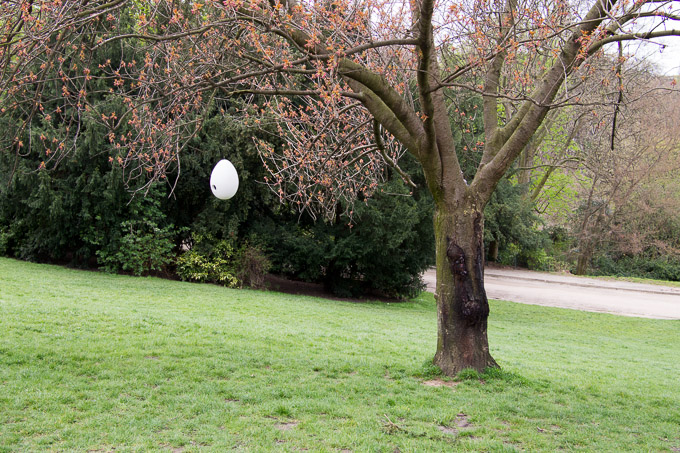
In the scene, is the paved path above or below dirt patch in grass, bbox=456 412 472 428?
above

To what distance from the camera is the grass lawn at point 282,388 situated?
449cm

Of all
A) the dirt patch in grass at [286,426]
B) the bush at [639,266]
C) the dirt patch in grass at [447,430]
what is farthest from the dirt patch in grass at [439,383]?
the bush at [639,266]

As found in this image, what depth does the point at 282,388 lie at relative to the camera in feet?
19.2

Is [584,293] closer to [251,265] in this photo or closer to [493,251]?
[493,251]

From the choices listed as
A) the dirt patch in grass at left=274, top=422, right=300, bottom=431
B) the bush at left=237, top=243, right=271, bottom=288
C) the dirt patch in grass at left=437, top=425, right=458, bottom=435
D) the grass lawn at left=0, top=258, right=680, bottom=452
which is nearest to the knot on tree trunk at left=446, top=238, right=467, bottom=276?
the grass lawn at left=0, top=258, right=680, bottom=452

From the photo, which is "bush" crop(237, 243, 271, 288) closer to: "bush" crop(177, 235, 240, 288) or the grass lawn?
"bush" crop(177, 235, 240, 288)

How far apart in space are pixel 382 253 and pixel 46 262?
36.0 feet

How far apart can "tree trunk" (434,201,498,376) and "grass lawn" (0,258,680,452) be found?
31 centimetres

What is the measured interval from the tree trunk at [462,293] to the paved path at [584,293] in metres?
13.3

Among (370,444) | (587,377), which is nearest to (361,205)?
(587,377)

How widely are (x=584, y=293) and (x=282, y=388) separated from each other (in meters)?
19.3

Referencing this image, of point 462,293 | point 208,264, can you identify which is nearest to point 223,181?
point 208,264

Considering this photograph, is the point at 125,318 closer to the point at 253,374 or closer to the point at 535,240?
the point at 253,374

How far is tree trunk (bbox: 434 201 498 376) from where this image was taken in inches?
Result: 249
